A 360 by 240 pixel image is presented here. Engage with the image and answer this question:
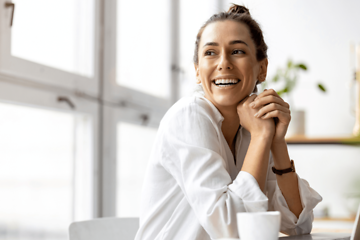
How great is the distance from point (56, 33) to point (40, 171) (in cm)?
60

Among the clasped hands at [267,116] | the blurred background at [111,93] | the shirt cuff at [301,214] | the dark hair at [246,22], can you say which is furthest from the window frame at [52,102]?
the shirt cuff at [301,214]

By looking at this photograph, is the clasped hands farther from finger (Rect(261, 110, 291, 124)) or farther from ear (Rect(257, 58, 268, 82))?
ear (Rect(257, 58, 268, 82))

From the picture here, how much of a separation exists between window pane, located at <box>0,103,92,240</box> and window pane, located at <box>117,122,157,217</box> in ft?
1.02

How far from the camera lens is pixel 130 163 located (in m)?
2.26

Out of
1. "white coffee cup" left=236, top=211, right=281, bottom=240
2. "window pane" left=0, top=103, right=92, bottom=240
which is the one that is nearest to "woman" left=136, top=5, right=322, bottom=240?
"white coffee cup" left=236, top=211, right=281, bottom=240

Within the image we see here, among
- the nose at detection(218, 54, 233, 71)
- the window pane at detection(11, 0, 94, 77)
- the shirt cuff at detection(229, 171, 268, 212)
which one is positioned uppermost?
the window pane at detection(11, 0, 94, 77)

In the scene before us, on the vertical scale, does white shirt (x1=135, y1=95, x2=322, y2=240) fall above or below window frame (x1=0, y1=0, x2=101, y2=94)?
below

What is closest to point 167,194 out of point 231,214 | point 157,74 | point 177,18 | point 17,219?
point 231,214

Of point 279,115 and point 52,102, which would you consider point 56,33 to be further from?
point 279,115

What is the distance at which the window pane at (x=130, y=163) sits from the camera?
2.15 m

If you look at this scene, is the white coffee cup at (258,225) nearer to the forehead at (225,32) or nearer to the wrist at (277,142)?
the wrist at (277,142)

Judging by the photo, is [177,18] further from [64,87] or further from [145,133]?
[64,87]

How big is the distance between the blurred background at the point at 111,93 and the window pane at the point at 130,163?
0.01 meters

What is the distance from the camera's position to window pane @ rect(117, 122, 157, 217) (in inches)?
84.5
